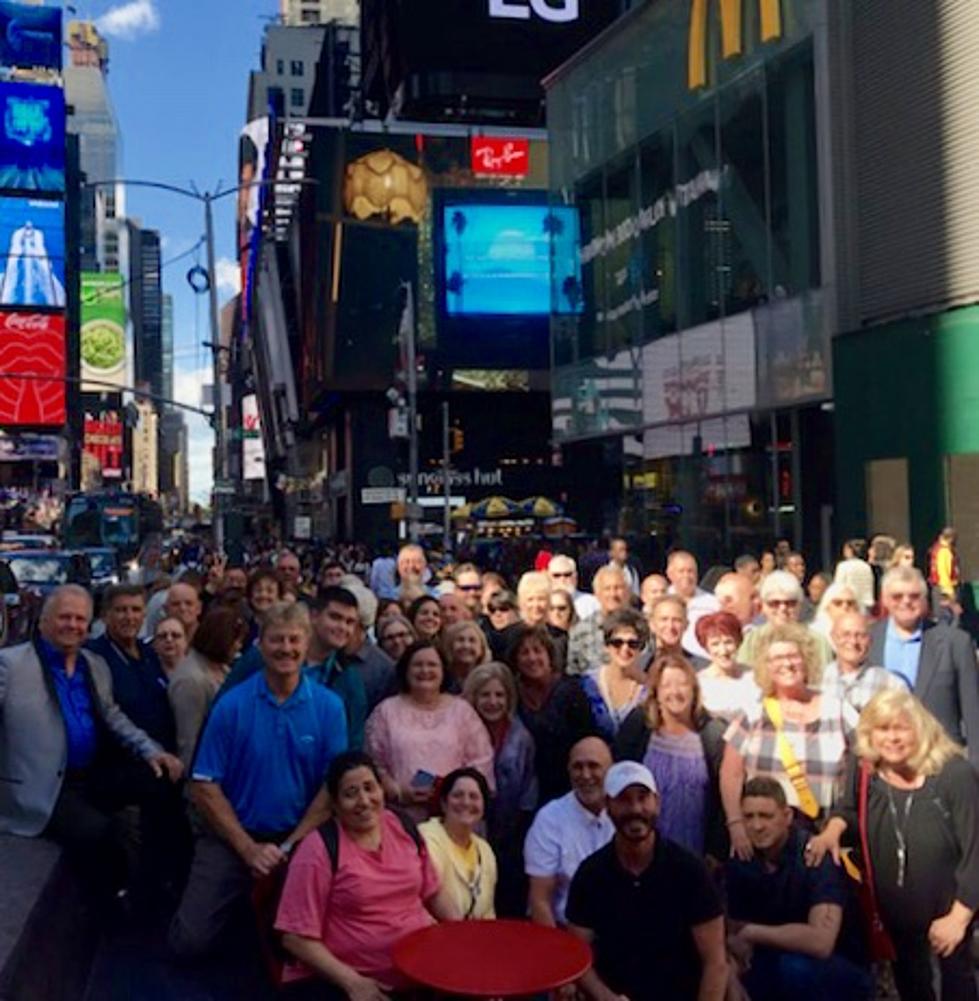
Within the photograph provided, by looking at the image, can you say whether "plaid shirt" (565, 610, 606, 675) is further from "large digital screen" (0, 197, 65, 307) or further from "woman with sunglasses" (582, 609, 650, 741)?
"large digital screen" (0, 197, 65, 307)

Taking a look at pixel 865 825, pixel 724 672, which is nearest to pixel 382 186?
pixel 724 672

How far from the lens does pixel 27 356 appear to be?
69625 mm

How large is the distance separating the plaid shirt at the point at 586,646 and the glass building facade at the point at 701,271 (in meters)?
14.7

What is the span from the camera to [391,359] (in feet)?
195

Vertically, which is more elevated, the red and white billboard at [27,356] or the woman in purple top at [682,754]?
the red and white billboard at [27,356]

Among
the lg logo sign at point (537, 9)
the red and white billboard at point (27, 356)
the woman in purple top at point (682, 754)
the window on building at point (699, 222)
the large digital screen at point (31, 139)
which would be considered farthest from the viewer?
the large digital screen at point (31, 139)

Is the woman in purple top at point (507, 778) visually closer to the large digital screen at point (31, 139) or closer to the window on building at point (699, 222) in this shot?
the window on building at point (699, 222)

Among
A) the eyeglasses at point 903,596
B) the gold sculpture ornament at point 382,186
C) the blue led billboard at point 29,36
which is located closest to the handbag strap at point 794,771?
the eyeglasses at point 903,596

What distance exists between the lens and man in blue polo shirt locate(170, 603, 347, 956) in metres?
5.84

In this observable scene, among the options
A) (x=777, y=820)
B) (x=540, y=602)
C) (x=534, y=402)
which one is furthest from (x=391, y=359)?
(x=777, y=820)

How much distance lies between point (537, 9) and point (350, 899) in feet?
184

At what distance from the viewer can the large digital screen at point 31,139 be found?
7144 cm

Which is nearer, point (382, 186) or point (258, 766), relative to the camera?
point (258, 766)

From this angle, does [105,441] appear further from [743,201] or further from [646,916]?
[646,916]
